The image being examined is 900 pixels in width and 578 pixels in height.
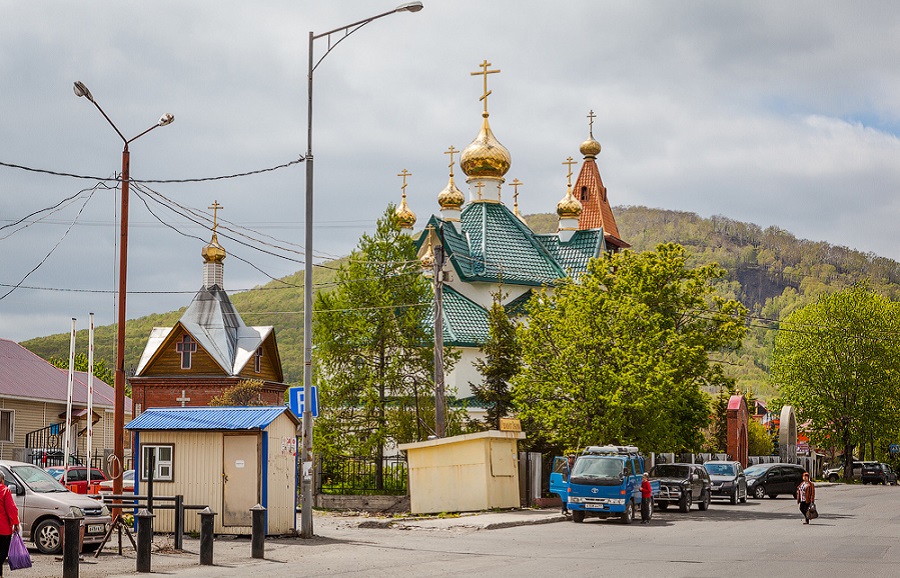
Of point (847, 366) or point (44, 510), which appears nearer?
point (44, 510)

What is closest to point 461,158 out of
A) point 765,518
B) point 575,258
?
point 575,258

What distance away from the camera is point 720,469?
42.0m

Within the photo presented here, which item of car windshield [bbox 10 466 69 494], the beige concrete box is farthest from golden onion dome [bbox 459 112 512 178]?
car windshield [bbox 10 466 69 494]

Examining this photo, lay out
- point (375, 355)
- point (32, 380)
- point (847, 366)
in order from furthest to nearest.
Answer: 1. point (847, 366)
2. point (32, 380)
3. point (375, 355)

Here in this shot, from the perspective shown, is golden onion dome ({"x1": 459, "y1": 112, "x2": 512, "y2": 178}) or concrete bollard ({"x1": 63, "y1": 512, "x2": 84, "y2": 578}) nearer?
concrete bollard ({"x1": 63, "y1": 512, "x2": 84, "y2": 578})

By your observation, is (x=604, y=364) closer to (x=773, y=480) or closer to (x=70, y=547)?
(x=773, y=480)

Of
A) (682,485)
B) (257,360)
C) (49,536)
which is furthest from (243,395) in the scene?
(49,536)

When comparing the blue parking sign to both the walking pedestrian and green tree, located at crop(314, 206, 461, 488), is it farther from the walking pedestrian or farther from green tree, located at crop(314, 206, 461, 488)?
Answer: the walking pedestrian

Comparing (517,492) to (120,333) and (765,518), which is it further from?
(120,333)

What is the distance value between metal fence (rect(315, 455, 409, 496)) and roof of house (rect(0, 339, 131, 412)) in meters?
15.3

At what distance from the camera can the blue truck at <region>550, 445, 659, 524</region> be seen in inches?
1118

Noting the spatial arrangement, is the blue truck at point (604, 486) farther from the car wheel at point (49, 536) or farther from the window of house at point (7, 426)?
the window of house at point (7, 426)

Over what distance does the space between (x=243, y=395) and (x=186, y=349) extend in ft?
27.4

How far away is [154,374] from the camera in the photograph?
56250mm
